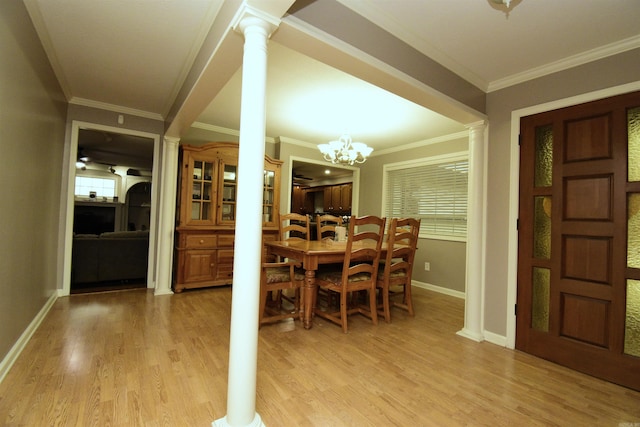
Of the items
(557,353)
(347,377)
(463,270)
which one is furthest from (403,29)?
(463,270)

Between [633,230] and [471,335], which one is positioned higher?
[633,230]

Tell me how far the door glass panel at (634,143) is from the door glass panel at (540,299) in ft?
2.77

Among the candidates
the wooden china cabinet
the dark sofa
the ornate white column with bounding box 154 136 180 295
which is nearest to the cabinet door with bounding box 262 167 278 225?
the wooden china cabinet

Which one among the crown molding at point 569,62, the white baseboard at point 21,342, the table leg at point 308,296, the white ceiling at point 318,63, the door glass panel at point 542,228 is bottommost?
the white baseboard at point 21,342

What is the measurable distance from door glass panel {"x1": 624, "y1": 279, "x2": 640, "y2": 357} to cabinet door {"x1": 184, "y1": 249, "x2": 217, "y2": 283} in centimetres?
401

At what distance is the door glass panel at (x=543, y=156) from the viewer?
7.48 feet

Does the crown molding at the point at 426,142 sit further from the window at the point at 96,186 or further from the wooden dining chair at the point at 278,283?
the window at the point at 96,186

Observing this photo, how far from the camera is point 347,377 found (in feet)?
6.14

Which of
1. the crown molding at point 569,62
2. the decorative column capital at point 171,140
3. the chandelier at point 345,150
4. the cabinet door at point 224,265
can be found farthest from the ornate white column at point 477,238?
the decorative column capital at point 171,140

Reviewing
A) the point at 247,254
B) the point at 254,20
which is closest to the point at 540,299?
the point at 247,254

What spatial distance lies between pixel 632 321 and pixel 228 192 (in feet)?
13.7

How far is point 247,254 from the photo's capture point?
1.32 metres

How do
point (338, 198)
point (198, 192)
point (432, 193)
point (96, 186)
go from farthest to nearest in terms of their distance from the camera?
point (96, 186) < point (338, 198) < point (432, 193) < point (198, 192)

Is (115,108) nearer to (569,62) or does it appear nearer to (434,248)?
(569,62)
